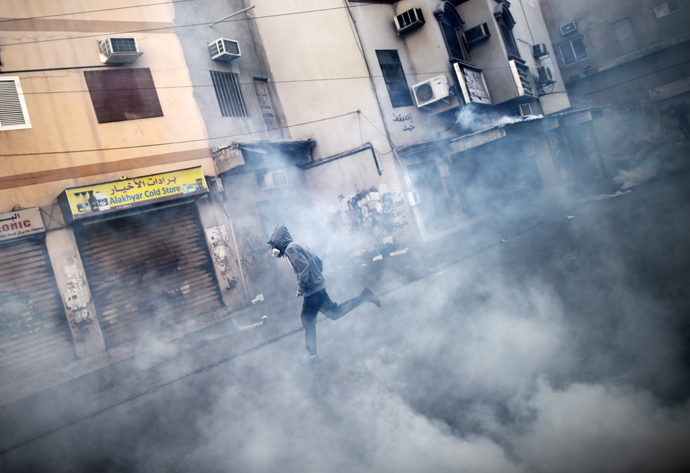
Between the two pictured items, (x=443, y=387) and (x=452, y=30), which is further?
(x=452, y=30)

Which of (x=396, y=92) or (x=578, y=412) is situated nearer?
(x=578, y=412)

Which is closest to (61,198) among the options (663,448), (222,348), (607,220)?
(222,348)

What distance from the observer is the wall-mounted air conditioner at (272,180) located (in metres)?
12.6

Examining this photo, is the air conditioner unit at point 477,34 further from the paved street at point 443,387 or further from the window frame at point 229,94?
the paved street at point 443,387

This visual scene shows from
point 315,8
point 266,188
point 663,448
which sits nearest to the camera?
point 663,448

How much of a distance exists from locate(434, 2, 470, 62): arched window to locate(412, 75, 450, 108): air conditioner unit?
142 centimetres

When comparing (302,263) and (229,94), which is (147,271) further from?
(302,263)

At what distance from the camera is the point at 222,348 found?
23.9ft

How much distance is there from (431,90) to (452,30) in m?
4.20

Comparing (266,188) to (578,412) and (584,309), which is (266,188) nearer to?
(584,309)

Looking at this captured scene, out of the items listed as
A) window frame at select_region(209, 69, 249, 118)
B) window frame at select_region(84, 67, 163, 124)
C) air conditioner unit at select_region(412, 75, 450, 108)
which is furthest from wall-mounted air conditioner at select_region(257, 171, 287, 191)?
air conditioner unit at select_region(412, 75, 450, 108)

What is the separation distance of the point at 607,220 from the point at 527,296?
5056mm

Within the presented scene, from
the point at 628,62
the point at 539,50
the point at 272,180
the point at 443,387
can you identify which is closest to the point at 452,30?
the point at 539,50

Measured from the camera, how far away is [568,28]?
2383 centimetres
